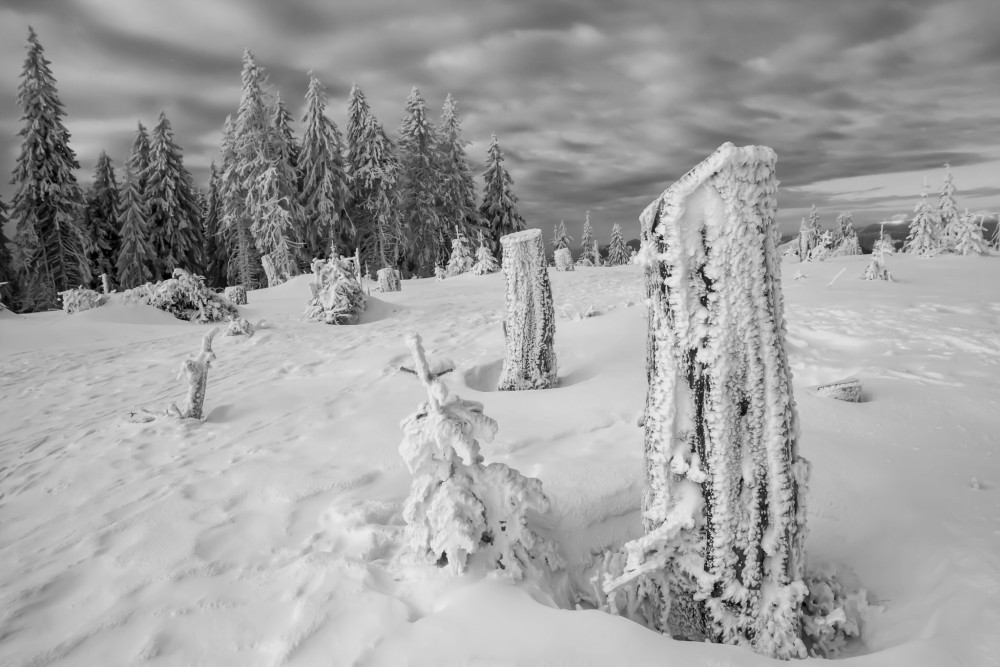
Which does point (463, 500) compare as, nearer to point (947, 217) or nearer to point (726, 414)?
point (726, 414)

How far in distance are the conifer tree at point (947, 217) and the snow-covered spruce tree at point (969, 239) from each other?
421 millimetres

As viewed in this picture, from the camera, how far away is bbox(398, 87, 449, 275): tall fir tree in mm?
29078

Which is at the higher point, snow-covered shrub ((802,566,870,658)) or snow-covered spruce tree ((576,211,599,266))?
snow-covered spruce tree ((576,211,599,266))

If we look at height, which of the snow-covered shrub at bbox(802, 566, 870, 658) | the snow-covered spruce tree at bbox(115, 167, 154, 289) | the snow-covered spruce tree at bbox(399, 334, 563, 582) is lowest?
the snow-covered shrub at bbox(802, 566, 870, 658)

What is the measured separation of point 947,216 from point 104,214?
4286 centimetres

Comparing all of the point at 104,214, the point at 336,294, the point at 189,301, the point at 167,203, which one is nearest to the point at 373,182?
the point at 167,203

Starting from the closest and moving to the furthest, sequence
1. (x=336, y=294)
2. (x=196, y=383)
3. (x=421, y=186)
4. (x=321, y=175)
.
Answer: (x=196, y=383), (x=336, y=294), (x=321, y=175), (x=421, y=186)

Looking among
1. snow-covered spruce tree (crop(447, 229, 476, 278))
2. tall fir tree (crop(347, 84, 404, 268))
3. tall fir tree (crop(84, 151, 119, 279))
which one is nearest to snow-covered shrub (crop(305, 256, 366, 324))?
snow-covered spruce tree (crop(447, 229, 476, 278))

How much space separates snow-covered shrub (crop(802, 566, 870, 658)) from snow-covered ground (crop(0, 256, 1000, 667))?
0.08 meters

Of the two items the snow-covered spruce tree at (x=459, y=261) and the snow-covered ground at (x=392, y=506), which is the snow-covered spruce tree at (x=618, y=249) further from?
the snow-covered ground at (x=392, y=506)

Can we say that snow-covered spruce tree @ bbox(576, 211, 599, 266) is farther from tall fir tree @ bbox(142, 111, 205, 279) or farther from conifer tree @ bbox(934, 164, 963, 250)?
tall fir tree @ bbox(142, 111, 205, 279)

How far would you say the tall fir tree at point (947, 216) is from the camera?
823 inches

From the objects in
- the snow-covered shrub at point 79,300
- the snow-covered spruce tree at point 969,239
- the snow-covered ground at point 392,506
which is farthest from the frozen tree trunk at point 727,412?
the snow-covered spruce tree at point 969,239

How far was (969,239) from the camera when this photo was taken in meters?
19.7
